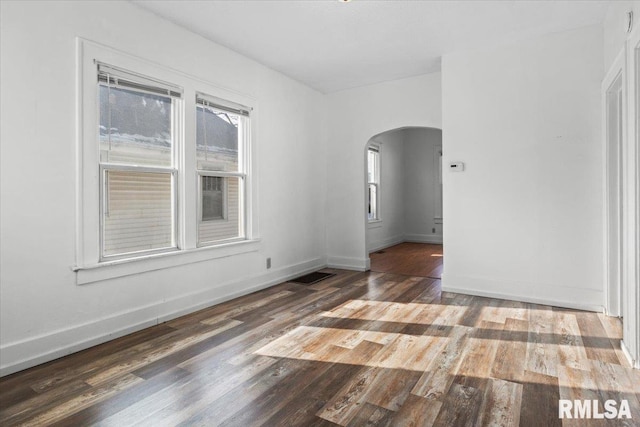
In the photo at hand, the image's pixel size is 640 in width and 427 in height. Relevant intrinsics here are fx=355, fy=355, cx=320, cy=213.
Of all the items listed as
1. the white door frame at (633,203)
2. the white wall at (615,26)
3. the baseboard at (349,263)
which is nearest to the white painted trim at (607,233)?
the white wall at (615,26)

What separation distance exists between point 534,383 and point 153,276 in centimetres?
313

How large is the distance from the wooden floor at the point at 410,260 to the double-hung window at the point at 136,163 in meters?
3.47

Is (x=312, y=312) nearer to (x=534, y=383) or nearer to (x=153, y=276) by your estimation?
(x=153, y=276)

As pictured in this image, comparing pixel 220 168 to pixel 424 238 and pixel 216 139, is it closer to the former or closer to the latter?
pixel 216 139

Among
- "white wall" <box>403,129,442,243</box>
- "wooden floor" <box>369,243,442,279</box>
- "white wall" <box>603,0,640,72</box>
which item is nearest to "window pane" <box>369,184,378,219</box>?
"wooden floor" <box>369,243,442,279</box>

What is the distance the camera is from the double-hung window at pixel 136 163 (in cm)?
301

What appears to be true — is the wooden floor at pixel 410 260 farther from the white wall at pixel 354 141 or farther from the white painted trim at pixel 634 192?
the white painted trim at pixel 634 192

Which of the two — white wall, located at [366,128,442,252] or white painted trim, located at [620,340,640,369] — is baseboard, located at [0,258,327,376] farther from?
white wall, located at [366,128,442,252]

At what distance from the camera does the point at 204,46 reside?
3809mm

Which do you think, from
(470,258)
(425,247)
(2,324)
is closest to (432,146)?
(425,247)

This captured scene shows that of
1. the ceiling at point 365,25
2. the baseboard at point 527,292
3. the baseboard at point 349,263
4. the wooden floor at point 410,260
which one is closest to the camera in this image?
the ceiling at point 365,25

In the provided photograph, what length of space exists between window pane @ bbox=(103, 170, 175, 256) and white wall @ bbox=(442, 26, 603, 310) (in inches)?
128

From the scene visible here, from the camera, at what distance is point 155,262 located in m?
3.33

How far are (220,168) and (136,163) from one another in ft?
3.35
